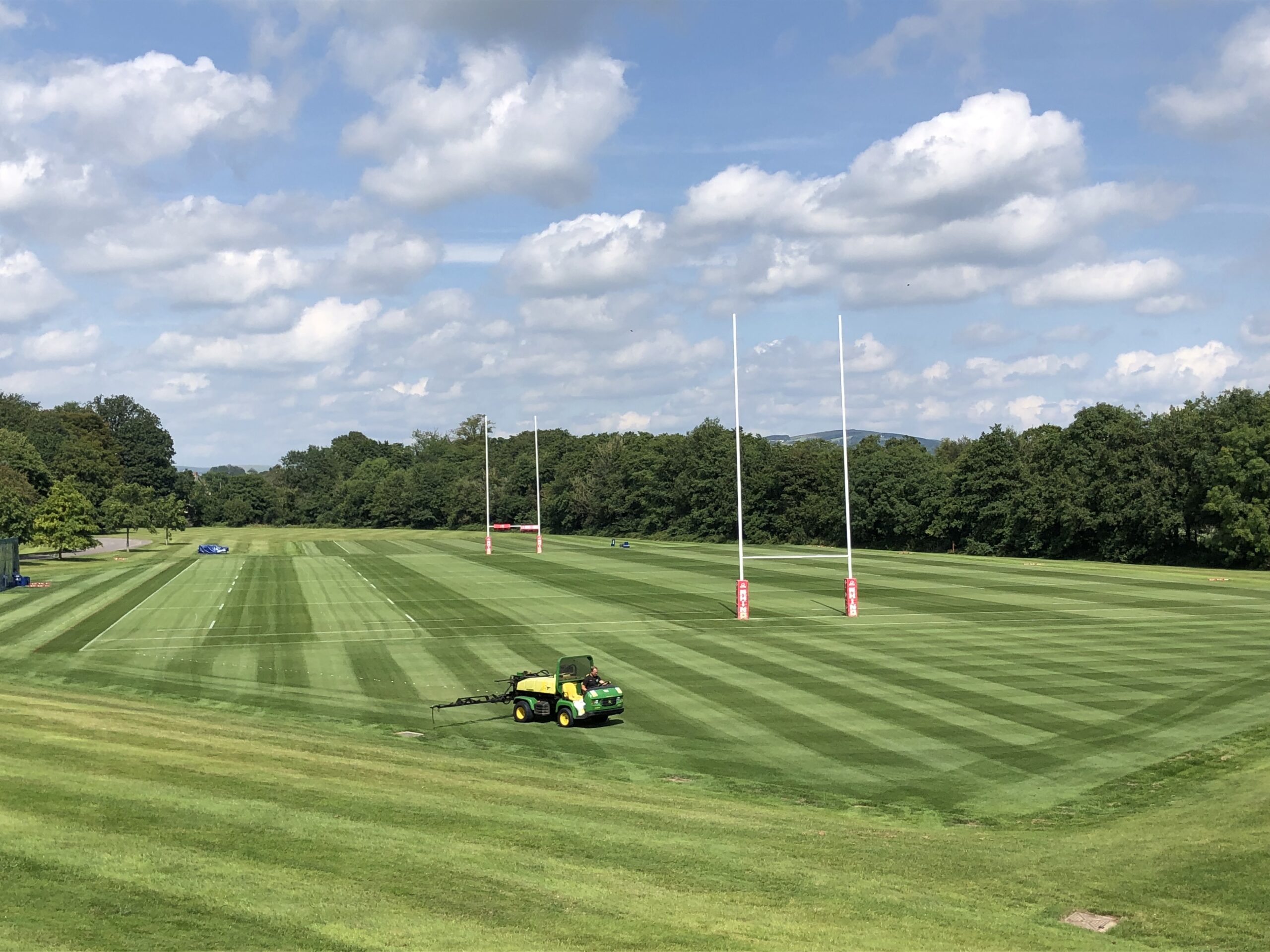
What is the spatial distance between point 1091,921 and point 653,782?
1066cm

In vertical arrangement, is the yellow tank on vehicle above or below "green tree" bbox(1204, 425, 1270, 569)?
below

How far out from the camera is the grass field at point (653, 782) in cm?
1434

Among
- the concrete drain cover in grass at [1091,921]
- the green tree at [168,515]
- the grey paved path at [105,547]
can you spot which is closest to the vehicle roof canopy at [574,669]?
the concrete drain cover in grass at [1091,921]

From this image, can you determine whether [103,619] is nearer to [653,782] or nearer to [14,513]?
[653,782]

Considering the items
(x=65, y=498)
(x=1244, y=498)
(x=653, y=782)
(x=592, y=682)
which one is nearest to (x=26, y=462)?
(x=65, y=498)

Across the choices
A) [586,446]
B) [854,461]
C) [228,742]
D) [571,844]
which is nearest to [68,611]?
[228,742]

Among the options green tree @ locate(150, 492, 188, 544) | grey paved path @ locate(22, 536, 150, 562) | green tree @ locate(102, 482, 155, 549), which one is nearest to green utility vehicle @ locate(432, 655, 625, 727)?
grey paved path @ locate(22, 536, 150, 562)

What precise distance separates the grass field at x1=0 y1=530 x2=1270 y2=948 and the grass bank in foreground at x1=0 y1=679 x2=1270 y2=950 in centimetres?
7

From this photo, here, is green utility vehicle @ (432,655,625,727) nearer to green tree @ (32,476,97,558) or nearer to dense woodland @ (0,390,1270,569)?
dense woodland @ (0,390,1270,569)

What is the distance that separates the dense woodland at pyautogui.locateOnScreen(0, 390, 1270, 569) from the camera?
10250cm

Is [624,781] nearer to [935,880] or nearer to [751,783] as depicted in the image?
[751,783]

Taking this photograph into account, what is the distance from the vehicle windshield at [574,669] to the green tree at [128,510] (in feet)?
394

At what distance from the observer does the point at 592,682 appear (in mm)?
30406

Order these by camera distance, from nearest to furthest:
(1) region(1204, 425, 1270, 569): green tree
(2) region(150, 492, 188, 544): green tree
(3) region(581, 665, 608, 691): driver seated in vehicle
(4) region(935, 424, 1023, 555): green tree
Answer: (3) region(581, 665, 608, 691): driver seated in vehicle → (1) region(1204, 425, 1270, 569): green tree → (4) region(935, 424, 1023, 555): green tree → (2) region(150, 492, 188, 544): green tree
